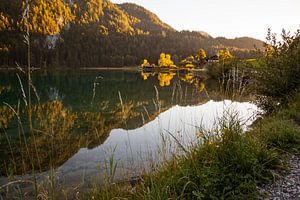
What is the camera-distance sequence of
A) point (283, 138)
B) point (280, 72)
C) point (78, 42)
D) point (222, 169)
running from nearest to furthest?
point (222, 169) < point (283, 138) < point (280, 72) < point (78, 42)

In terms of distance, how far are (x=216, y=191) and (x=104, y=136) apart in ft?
27.9

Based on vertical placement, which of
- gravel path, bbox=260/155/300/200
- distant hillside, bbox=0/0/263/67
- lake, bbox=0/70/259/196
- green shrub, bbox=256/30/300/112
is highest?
distant hillside, bbox=0/0/263/67

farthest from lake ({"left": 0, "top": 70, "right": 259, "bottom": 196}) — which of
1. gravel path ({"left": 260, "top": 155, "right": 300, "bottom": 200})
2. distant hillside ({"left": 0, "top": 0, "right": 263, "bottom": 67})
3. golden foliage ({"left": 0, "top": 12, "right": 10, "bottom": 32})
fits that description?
golden foliage ({"left": 0, "top": 12, "right": 10, "bottom": 32})

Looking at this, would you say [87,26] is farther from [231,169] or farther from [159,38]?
[231,169]

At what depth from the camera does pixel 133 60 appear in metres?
144

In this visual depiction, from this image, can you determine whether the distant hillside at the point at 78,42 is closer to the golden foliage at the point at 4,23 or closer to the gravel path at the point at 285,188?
the golden foliage at the point at 4,23

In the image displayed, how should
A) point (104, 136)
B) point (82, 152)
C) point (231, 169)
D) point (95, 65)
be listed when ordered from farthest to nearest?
point (95, 65)
point (104, 136)
point (82, 152)
point (231, 169)

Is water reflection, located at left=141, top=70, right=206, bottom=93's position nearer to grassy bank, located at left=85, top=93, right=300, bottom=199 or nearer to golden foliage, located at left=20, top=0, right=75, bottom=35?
grassy bank, located at left=85, top=93, right=300, bottom=199

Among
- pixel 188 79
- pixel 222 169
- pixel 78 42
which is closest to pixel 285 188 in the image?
pixel 222 169

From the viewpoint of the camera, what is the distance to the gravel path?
3357 mm

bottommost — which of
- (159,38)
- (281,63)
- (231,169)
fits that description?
(231,169)

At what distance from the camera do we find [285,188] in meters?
3.54

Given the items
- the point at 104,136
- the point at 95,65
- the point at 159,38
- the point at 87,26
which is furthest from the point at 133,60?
the point at 104,136

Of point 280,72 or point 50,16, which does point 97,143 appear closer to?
point 280,72
